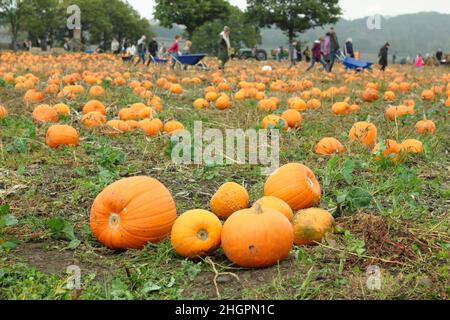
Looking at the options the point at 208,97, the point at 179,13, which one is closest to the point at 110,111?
the point at 208,97

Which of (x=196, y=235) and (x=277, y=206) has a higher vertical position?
(x=277, y=206)

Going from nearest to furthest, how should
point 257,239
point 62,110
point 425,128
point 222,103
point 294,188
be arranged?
point 257,239, point 294,188, point 425,128, point 62,110, point 222,103

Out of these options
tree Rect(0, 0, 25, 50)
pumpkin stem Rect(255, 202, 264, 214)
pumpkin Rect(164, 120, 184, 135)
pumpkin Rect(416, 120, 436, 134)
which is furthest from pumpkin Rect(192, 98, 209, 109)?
tree Rect(0, 0, 25, 50)

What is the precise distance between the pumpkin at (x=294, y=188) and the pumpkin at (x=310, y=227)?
0.44 metres

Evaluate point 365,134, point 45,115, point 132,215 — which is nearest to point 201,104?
point 45,115

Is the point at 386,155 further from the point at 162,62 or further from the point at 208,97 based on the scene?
the point at 162,62

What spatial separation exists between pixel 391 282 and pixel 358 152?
10.9 ft

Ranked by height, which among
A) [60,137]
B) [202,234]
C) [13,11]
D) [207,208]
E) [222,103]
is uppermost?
[13,11]

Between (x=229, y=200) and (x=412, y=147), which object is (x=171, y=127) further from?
(x=229, y=200)

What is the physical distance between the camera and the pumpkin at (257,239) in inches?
132

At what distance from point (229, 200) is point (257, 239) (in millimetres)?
745

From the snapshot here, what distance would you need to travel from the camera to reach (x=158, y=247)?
147 inches

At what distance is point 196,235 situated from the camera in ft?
11.7

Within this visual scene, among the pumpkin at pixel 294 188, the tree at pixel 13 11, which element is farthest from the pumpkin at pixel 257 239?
the tree at pixel 13 11
